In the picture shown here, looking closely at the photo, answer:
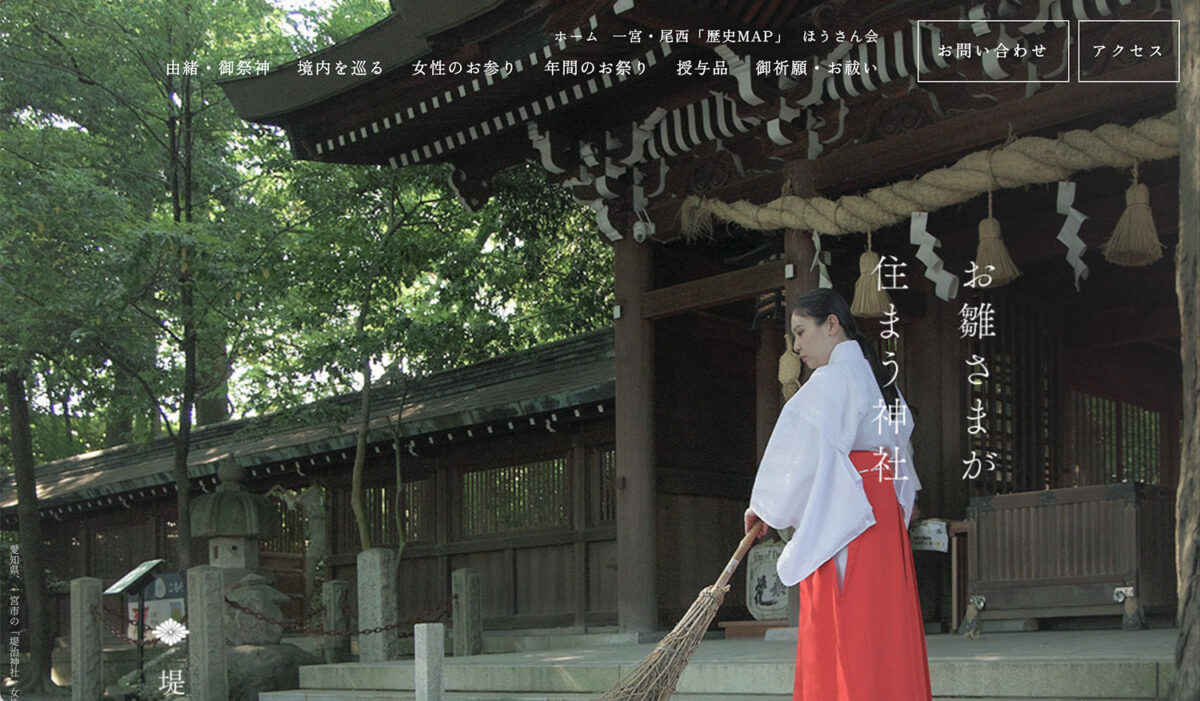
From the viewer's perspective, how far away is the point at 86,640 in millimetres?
10797

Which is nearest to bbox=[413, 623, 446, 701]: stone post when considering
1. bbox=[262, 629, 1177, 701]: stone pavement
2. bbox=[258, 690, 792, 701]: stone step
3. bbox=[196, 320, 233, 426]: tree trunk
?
bbox=[258, 690, 792, 701]: stone step

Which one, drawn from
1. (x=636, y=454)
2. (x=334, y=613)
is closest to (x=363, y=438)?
(x=334, y=613)

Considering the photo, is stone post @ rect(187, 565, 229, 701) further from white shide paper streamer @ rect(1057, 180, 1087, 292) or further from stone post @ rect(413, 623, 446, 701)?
white shide paper streamer @ rect(1057, 180, 1087, 292)

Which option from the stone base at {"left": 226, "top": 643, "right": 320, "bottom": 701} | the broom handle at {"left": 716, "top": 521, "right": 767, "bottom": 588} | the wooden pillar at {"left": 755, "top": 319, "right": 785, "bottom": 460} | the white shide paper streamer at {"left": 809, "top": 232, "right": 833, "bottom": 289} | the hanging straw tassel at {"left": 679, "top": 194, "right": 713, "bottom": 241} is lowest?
the stone base at {"left": 226, "top": 643, "right": 320, "bottom": 701}

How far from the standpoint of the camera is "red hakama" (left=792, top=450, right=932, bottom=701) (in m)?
4.41

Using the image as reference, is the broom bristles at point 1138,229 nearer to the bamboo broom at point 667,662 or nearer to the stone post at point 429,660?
→ the bamboo broom at point 667,662

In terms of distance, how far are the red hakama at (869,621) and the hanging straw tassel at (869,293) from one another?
374 cm

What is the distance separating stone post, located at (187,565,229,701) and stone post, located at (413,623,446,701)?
3476 mm

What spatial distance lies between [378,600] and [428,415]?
3.53 metres

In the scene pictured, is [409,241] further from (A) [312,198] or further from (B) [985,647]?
(B) [985,647]

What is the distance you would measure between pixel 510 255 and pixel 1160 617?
767 centimetres

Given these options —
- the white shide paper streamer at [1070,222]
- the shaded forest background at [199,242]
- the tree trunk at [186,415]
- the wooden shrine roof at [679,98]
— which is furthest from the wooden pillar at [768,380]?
the tree trunk at [186,415]

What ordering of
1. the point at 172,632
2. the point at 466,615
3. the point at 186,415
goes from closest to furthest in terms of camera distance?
the point at 172,632 < the point at 466,615 < the point at 186,415

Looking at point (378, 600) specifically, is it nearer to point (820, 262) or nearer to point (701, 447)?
point (701, 447)
